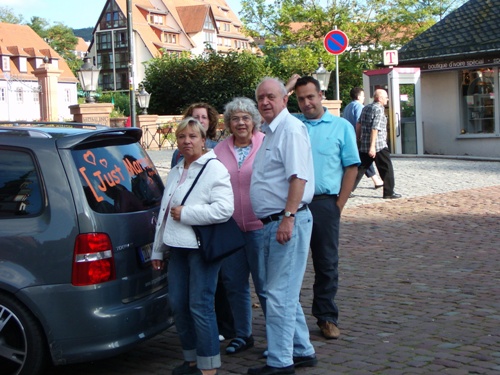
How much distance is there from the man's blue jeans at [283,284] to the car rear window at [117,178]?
3.07 feet

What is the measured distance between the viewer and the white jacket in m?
5.09

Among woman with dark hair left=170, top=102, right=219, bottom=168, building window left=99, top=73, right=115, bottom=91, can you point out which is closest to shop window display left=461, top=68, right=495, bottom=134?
woman with dark hair left=170, top=102, right=219, bottom=168

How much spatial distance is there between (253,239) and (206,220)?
635mm

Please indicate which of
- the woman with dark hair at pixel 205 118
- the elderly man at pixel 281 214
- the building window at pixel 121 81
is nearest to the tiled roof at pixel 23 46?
the building window at pixel 121 81

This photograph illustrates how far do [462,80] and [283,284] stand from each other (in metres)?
21.3

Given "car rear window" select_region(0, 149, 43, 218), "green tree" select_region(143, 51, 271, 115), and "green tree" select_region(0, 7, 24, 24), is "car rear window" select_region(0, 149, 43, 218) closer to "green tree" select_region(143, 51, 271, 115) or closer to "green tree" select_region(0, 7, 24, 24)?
"green tree" select_region(143, 51, 271, 115)

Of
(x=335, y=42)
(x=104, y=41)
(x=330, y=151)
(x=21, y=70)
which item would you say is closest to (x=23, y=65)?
(x=21, y=70)

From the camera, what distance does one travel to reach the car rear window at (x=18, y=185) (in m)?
5.10

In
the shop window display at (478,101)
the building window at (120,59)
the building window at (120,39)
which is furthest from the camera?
the building window at (120,59)

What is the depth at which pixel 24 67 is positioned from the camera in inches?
3713

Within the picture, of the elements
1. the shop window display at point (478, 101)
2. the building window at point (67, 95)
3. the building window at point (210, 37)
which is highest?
the building window at point (210, 37)

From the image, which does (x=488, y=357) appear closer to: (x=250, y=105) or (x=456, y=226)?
(x=250, y=105)

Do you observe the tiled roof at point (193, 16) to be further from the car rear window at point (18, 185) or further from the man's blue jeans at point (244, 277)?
the car rear window at point (18, 185)

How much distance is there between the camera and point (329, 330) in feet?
20.3
